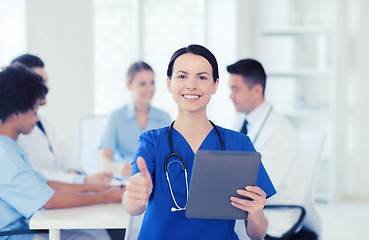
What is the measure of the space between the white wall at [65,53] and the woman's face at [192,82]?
2.81 m

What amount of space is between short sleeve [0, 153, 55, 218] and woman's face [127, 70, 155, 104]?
4.29ft

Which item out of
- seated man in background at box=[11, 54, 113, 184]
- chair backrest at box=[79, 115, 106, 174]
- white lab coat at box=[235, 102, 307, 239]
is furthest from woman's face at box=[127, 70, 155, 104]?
white lab coat at box=[235, 102, 307, 239]

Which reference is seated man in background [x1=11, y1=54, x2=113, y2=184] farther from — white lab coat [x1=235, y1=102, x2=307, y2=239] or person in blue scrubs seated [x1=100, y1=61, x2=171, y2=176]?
white lab coat [x1=235, y1=102, x2=307, y2=239]

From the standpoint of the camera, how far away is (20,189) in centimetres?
203

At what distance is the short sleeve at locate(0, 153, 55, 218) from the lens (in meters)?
2.03

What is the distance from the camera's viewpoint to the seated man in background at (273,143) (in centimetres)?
238

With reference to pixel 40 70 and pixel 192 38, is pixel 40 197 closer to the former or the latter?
pixel 40 70

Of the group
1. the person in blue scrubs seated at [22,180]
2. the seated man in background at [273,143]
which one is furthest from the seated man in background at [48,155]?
the seated man in background at [273,143]

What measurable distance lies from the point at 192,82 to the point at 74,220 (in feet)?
2.51

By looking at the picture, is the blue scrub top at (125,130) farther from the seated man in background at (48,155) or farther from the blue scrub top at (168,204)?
the blue scrub top at (168,204)

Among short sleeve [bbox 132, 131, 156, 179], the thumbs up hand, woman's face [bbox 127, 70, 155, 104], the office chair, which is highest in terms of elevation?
woman's face [bbox 127, 70, 155, 104]

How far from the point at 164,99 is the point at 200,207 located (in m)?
4.34

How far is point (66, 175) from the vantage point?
2.57 metres

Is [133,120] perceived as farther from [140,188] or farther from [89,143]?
[140,188]
